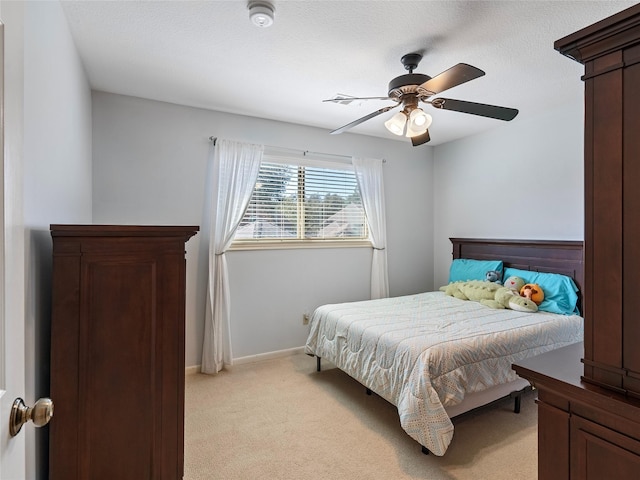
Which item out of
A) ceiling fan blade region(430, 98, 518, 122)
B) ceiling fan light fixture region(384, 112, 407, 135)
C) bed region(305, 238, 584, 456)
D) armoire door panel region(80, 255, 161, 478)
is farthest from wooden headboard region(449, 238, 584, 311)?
armoire door panel region(80, 255, 161, 478)

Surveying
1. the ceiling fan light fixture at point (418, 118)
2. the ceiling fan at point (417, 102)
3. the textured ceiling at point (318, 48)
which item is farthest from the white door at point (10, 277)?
the ceiling fan light fixture at point (418, 118)

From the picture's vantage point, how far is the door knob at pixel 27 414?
27.6 inches

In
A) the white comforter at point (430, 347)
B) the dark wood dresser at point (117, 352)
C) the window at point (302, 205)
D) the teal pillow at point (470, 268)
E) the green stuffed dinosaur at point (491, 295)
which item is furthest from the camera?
the teal pillow at point (470, 268)

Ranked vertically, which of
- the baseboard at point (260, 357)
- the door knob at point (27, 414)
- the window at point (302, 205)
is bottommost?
the baseboard at point (260, 357)

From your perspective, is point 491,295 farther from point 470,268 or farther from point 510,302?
point 470,268

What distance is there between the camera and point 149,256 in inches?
57.6

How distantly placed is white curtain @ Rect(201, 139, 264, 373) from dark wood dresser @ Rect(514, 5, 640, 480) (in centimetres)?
289

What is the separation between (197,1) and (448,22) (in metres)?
1.42

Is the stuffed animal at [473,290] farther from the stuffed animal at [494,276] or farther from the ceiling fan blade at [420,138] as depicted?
the ceiling fan blade at [420,138]

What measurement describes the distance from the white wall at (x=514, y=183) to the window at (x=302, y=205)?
4.29 feet

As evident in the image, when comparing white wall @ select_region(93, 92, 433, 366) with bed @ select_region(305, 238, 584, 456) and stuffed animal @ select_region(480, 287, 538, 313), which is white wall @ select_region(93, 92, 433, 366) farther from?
stuffed animal @ select_region(480, 287, 538, 313)

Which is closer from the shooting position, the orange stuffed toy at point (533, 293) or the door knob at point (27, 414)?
the door knob at point (27, 414)

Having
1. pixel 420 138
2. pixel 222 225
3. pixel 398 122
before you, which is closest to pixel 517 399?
pixel 420 138

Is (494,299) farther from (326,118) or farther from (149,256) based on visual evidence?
(149,256)
